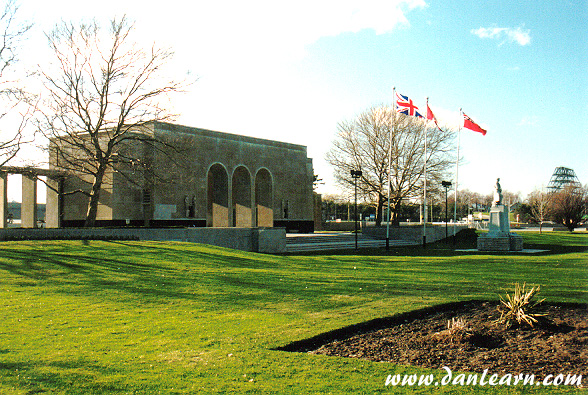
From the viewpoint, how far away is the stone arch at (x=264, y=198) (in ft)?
147

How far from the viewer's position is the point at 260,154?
145 ft

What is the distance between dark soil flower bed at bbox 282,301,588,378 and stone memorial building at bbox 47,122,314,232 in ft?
73.1

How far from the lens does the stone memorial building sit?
3522 cm

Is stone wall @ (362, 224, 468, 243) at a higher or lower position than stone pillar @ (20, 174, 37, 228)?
lower

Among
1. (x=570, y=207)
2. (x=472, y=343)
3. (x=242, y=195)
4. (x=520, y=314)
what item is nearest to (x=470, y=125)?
(x=242, y=195)

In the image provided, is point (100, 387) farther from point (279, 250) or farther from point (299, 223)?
point (299, 223)

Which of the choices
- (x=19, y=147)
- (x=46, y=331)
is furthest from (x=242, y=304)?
(x=19, y=147)

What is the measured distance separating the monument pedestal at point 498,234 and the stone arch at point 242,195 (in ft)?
68.2

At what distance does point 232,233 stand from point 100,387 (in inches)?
939

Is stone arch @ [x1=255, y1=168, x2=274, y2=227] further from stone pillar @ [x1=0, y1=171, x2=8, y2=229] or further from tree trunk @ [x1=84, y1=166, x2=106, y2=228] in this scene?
stone pillar @ [x1=0, y1=171, x2=8, y2=229]

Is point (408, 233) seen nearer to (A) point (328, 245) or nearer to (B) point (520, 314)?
(A) point (328, 245)

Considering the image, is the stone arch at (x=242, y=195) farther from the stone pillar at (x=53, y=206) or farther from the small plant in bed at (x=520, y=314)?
the small plant in bed at (x=520, y=314)

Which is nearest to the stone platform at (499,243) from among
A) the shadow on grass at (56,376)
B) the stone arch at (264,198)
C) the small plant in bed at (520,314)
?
the stone arch at (264,198)

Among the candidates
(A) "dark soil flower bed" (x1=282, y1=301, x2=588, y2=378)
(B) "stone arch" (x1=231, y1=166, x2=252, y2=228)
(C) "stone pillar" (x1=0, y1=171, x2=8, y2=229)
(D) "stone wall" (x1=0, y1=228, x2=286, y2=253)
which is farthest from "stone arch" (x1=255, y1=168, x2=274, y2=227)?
(A) "dark soil flower bed" (x1=282, y1=301, x2=588, y2=378)
